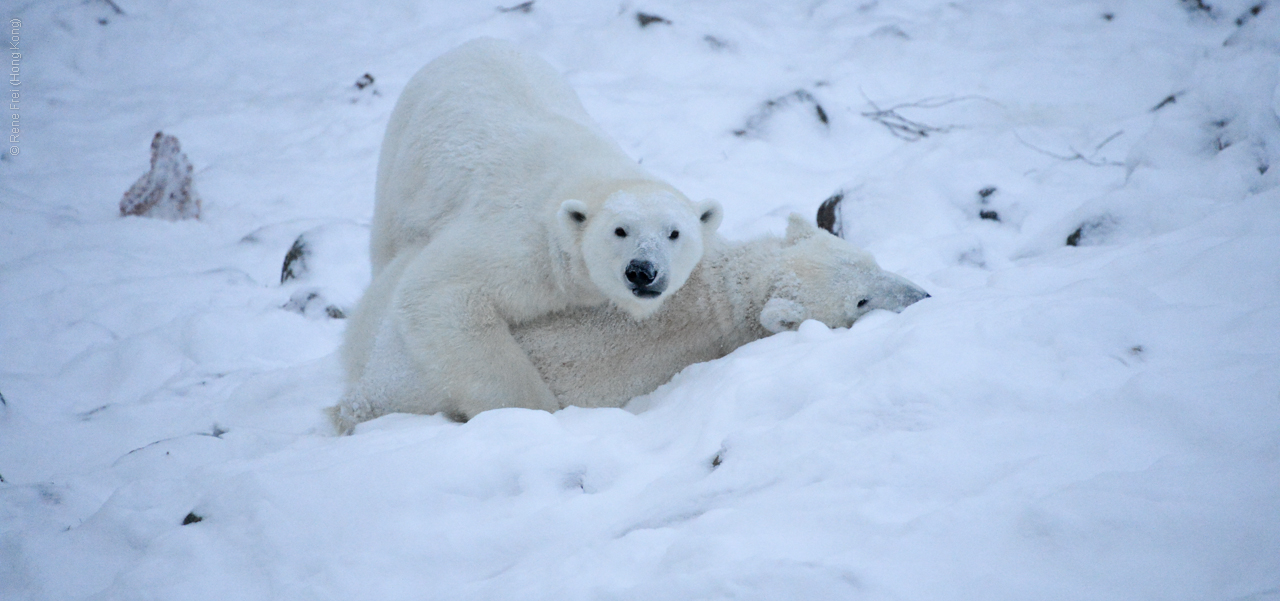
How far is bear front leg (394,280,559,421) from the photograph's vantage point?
11.3 feet

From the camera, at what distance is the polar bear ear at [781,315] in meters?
3.67

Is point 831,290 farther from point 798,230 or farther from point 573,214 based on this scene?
point 573,214

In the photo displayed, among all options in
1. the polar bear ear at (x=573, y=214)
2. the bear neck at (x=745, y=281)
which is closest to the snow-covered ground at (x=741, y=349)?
the bear neck at (x=745, y=281)

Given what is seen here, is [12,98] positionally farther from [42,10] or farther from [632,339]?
[632,339]

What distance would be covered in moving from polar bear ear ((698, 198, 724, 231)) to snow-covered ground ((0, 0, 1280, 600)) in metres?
0.68

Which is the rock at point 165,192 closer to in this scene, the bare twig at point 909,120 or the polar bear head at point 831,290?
the polar bear head at point 831,290

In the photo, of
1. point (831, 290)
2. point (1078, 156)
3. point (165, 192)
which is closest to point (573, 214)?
point (831, 290)

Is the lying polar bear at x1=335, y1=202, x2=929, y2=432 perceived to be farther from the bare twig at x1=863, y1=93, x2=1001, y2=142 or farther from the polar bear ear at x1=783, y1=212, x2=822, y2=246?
the bare twig at x1=863, y1=93, x2=1001, y2=142

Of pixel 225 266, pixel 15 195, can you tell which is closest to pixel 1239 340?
pixel 225 266

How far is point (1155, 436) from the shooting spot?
178cm

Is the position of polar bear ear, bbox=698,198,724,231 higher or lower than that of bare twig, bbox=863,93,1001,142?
higher

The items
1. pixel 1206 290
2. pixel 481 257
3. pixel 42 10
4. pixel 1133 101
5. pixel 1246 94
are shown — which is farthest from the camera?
pixel 42 10

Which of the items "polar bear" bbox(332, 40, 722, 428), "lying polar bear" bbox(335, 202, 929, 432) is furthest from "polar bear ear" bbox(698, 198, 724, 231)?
"lying polar bear" bbox(335, 202, 929, 432)

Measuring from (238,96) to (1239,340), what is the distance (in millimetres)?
9646
